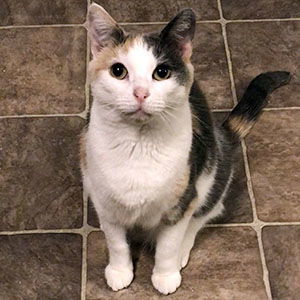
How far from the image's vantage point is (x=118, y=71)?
3.52ft

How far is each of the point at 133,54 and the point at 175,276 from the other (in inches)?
25.6

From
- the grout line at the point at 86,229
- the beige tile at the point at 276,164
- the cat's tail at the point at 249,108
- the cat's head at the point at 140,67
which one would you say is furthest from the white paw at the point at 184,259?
the cat's head at the point at 140,67

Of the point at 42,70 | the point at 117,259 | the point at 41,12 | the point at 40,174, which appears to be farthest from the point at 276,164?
the point at 41,12

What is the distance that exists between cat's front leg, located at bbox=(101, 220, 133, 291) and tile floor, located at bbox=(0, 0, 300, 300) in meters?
0.04

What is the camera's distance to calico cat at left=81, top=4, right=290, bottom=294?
107cm

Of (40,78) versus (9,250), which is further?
(40,78)

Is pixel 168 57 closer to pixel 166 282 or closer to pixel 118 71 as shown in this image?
pixel 118 71

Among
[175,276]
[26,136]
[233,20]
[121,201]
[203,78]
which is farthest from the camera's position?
[233,20]

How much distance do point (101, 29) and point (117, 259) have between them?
60cm

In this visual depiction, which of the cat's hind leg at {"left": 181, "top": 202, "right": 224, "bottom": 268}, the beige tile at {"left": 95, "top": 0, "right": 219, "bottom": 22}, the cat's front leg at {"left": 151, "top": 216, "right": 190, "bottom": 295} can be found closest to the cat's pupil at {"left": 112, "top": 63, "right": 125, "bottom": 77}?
the cat's front leg at {"left": 151, "top": 216, "right": 190, "bottom": 295}

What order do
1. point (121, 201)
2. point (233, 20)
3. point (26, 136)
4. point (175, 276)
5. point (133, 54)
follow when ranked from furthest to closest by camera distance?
point (233, 20) < point (26, 136) < point (175, 276) < point (121, 201) < point (133, 54)

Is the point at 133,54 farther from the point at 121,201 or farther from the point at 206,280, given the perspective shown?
the point at 206,280

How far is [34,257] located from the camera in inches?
60.6

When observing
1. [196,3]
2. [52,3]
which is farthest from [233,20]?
[52,3]
